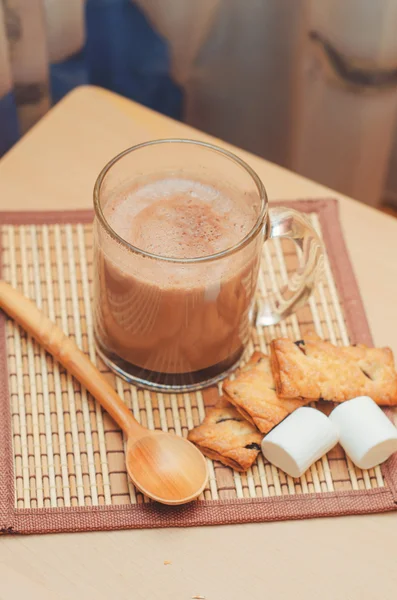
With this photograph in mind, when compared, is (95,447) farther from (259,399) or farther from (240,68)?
(240,68)

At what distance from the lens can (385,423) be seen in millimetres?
803

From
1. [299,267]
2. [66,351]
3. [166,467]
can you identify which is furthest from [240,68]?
[166,467]

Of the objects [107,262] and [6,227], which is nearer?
[107,262]

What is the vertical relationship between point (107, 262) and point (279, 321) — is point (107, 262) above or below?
above

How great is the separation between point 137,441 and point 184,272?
184 mm

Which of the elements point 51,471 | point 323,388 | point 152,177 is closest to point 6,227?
point 152,177

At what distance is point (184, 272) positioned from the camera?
76cm

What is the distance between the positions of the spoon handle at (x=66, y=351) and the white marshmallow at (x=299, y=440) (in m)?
0.14

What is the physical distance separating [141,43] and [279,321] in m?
0.80

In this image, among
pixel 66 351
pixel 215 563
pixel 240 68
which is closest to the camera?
pixel 215 563

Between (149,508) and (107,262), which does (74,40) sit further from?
(149,508)

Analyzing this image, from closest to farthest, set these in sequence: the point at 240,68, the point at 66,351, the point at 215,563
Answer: the point at 215,563 < the point at 66,351 < the point at 240,68

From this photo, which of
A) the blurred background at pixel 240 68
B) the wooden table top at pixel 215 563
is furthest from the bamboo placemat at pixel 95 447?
the blurred background at pixel 240 68

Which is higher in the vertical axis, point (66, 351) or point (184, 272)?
point (184, 272)
